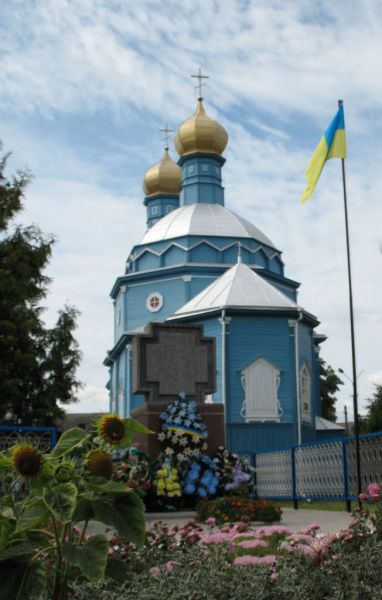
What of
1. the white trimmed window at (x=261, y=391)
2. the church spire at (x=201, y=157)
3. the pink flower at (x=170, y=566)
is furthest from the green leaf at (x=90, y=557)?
the church spire at (x=201, y=157)

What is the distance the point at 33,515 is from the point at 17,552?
0.16m

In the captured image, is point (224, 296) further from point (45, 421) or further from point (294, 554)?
point (294, 554)

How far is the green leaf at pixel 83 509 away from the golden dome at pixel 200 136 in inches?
1319

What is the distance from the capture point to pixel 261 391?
→ 22984 millimetres

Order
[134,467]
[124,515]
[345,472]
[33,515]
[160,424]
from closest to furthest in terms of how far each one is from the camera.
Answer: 1. [33,515]
2. [124,515]
3. [134,467]
4. [345,472]
5. [160,424]

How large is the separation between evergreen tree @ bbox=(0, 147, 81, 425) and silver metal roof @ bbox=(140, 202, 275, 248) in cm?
1256

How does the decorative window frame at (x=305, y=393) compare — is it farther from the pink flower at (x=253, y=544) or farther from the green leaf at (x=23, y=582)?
the green leaf at (x=23, y=582)

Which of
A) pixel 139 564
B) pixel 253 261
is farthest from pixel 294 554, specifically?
pixel 253 261

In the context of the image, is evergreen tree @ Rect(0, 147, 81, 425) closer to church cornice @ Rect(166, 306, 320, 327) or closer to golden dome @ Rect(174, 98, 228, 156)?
church cornice @ Rect(166, 306, 320, 327)

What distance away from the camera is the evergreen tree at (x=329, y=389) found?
133 ft

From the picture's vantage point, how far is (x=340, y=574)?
3412 millimetres

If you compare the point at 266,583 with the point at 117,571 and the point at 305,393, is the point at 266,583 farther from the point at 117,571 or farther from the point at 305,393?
the point at 305,393

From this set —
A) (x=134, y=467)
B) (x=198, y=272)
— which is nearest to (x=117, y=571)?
(x=134, y=467)

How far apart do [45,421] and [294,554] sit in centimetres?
1577
